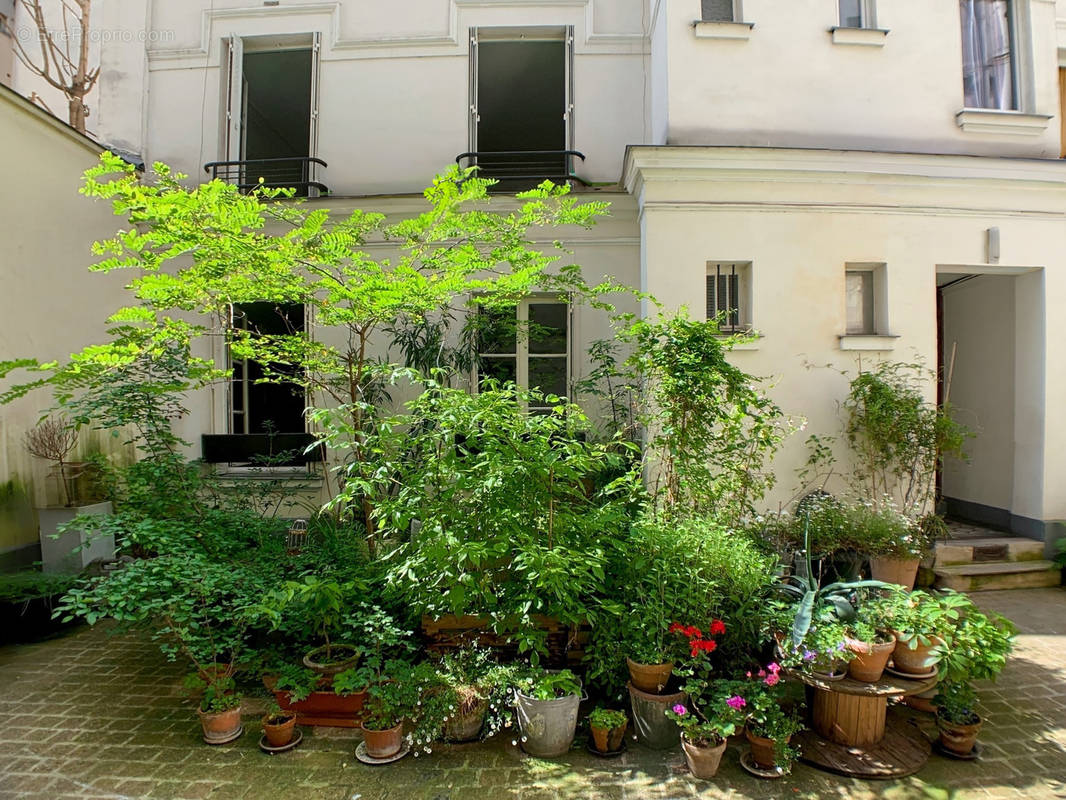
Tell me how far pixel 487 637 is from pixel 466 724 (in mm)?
596

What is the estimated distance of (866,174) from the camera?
6.37m

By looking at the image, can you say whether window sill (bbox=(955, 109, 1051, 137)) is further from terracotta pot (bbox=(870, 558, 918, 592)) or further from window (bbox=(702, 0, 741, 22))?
terracotta pot (bbox=(870, 558, 918, 592))

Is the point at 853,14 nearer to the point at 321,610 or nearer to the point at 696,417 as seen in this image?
the point at 696,417

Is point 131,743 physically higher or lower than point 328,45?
lower

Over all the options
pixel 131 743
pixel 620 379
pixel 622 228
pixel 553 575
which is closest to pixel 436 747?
pixel 553 575

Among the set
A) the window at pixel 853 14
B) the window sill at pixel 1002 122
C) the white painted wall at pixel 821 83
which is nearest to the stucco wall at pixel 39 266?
the white painted wall at pixel 821 83

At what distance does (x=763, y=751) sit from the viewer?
3.26 m

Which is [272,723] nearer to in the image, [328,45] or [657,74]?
[657,74]

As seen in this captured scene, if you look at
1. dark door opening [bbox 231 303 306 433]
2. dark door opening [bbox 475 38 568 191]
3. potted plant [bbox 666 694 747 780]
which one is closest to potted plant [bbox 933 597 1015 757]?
potted plant [bbox 666 694 747 780]

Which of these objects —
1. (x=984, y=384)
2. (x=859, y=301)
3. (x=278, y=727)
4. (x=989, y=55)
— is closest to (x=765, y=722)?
(x=278, y=727)

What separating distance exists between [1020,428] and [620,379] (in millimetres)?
4473

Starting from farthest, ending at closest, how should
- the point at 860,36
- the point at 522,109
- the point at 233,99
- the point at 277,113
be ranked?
the point at 277,113 → the point at 522,109 → the point at 233,99 → the point at 860,36

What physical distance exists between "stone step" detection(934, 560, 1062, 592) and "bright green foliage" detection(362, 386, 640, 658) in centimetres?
435

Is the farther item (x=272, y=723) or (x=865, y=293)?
(x=865, y=293)
